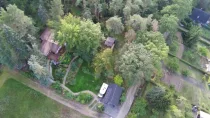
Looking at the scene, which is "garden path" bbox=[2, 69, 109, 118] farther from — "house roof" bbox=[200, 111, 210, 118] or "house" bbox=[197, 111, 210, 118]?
"house roof" bbox=[200, 111, 210, 118]

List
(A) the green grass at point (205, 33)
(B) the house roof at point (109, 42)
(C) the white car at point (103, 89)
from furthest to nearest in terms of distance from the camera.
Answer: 1. (A) the green grass at point (205, 33)
2. (B) the house roof at point (109, 42)
3. (C) the white car at point (103, 89)

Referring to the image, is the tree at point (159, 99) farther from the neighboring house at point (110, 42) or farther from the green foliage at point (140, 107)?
the neighboring house at point (110, 42)

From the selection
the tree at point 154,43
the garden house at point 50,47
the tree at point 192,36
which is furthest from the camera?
the tree at point 192,36

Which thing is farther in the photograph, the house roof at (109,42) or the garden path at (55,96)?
the house roof at (109,42)

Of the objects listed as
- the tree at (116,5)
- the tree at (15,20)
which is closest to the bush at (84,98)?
the tree at (15,20)

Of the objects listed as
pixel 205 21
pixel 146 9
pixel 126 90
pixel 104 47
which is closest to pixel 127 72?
pixel 126 90

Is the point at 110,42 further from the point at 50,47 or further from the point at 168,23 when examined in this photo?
the point at 168,23

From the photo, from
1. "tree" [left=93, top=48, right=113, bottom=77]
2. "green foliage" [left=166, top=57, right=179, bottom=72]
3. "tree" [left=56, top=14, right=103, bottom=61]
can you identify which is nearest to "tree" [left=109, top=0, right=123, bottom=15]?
"tree" [left=56, top=14, right=103, bottom=61]
